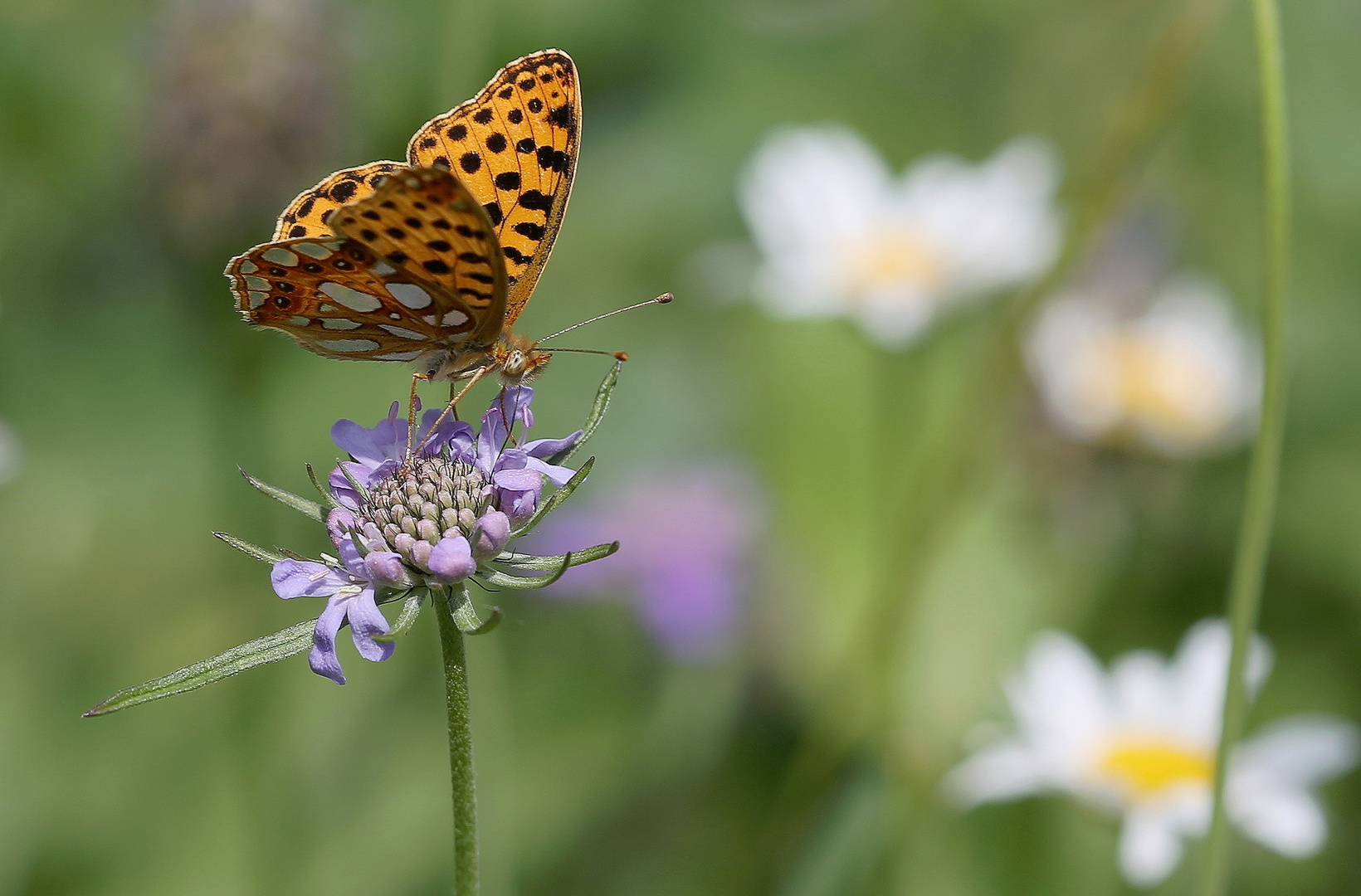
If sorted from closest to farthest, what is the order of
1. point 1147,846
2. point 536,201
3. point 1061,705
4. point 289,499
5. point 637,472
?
point 289,499 < point 536,201 < point 1147,846 < point 1061,705 < point 637,472

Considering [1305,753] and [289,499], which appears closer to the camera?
[289,499]

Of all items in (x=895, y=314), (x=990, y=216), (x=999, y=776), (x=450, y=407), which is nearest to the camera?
(x=450, y=407)

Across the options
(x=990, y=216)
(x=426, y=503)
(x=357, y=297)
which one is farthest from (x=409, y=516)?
(x=990, y=216)

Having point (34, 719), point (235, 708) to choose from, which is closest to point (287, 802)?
point (235, 708)

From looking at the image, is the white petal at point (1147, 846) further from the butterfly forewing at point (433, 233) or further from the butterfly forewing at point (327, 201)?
the butterfly forewing at point (327, 201)

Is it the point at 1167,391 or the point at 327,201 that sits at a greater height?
the point at 327,201

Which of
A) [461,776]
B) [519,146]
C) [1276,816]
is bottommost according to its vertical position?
[1276,816]

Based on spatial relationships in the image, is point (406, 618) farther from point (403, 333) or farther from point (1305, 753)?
point (1305, 753)

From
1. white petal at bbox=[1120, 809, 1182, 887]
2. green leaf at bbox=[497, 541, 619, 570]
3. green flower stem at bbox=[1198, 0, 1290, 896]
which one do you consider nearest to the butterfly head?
green leaf at bbox=[497, 541, 619, 570]

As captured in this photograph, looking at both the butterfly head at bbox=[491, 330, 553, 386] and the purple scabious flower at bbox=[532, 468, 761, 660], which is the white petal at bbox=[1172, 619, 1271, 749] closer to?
the purple scabious flower at bbox=[532, 468, 761, 660]
